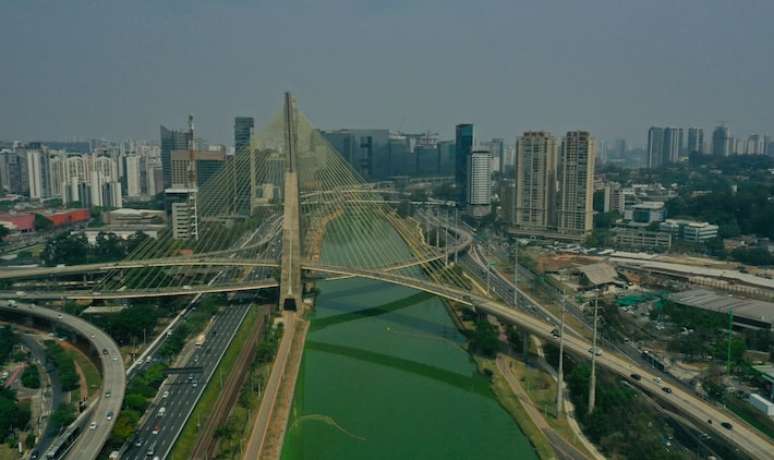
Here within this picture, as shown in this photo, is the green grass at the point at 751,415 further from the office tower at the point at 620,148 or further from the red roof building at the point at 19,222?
the office tower at the point at 620,148

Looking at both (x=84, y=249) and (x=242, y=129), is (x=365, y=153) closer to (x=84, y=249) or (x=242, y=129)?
(x=242, y=129)

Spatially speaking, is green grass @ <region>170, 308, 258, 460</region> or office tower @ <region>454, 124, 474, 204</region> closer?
green grass @ <region>170, 308, 258, 460</region>

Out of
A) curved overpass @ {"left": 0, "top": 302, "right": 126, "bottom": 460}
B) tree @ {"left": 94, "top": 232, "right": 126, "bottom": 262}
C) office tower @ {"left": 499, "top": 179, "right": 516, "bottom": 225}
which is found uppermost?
office tower @ {"left": 499, "top": 179, "right": 516, "bottom": 225}

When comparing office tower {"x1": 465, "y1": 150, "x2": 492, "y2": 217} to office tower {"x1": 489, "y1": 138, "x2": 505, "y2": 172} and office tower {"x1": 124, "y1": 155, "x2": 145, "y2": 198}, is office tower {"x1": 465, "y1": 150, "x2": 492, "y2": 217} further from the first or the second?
office tower {"x1": 124, "y1": 155, "x2": 145, "y2": 198}

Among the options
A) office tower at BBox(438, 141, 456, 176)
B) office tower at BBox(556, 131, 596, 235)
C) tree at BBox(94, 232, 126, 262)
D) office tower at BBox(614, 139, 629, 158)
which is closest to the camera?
tree at BBox(94, 232, 126, 262)

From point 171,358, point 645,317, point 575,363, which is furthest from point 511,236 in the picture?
point 171,358

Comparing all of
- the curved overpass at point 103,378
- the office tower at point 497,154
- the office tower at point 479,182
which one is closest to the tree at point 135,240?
the curved overpass at point 103,378

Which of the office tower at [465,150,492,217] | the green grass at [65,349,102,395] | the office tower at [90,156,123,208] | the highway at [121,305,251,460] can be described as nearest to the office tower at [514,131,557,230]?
the office tower at [465,150,492,217]
